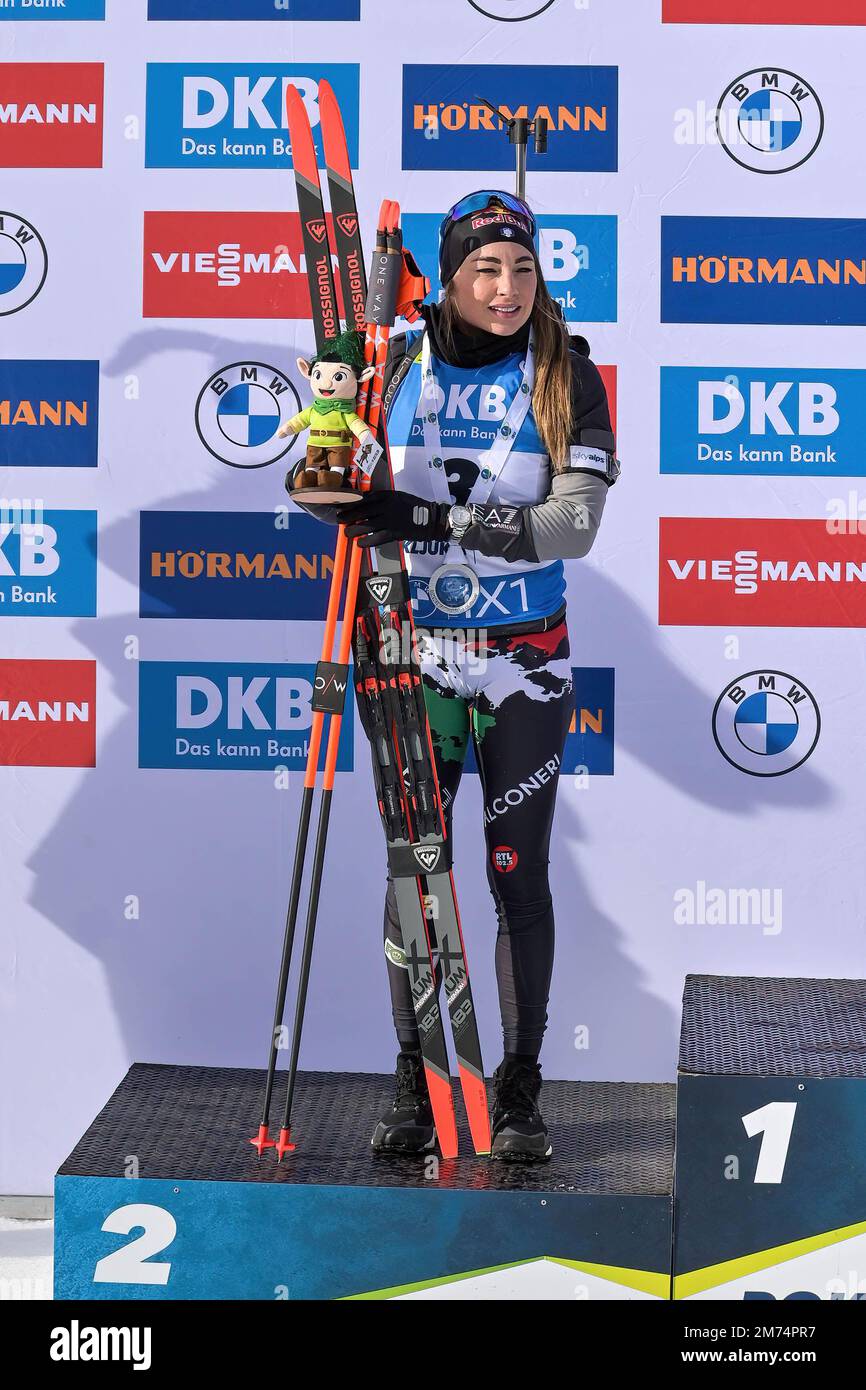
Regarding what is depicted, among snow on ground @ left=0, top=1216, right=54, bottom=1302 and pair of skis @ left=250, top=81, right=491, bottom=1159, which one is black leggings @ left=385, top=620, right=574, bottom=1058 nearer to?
pair of skis @ left=250, top=81, right=491, bottom=1159

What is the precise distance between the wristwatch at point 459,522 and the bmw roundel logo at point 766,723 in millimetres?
997

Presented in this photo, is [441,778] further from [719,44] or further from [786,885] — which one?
[719,44]

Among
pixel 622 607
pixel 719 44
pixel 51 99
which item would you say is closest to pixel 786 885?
pixel 622 607

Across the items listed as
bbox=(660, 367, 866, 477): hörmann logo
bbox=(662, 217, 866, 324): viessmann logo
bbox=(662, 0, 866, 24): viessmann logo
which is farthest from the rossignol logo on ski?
bbox=(662, 0, 866, 24): viessmann logo

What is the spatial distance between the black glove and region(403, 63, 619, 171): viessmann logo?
1.06 meters

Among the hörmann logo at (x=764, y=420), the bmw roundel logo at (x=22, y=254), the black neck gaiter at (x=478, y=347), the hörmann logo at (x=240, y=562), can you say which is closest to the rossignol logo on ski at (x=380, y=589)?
the black neck gaiter at (x=478, y=347)

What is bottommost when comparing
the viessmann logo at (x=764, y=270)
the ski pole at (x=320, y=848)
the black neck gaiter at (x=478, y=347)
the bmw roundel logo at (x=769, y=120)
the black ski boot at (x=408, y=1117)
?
the black ski boot at (x=408, y=1117)

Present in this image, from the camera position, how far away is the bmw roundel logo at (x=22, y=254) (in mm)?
3209

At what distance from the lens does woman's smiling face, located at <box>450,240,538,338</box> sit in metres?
2.46

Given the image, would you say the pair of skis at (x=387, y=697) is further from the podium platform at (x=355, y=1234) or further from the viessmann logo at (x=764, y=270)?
the viessmann logo at (x=764, y=270)

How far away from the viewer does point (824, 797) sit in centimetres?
320

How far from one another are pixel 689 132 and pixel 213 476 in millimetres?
1198
